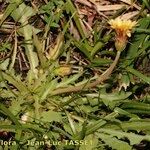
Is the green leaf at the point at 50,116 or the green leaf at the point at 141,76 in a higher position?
the green leaf at the point at 141,76

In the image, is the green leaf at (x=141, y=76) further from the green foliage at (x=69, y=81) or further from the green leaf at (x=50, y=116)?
the green leaf at (x=50, y=116)

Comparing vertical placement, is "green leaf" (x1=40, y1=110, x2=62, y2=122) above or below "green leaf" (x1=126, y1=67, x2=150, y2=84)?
below

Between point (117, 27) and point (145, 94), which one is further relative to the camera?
point (145, 94)

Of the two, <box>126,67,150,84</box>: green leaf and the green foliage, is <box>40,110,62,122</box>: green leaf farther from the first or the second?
<box>126,67,150,84</box>: green leaf

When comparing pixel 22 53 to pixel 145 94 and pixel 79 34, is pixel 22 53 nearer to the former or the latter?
pixel 79 34

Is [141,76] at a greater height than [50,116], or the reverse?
[141,76]

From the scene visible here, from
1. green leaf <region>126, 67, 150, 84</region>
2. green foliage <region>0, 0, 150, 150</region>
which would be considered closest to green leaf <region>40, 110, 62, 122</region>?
green foliage <region>0, 0, 150, 150</region>

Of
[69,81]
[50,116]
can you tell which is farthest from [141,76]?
[50,116]

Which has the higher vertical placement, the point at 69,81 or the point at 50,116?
the point at 69,81

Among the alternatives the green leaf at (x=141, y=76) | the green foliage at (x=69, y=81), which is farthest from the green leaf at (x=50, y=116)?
the green leaf at (x=141, y=76)

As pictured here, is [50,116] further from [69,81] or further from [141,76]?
[141,76]

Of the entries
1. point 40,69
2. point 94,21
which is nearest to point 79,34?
point 94,21
